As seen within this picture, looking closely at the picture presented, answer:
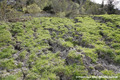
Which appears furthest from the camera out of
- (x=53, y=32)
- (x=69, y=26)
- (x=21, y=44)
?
(x=69, y=26)

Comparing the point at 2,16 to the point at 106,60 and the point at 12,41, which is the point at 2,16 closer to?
the point at 12,41

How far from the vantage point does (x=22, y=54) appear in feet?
22.9

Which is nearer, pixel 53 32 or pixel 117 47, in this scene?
pixel 117 47

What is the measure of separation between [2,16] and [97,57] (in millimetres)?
14572

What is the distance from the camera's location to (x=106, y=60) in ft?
21.0

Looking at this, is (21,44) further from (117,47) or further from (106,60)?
(117,47)

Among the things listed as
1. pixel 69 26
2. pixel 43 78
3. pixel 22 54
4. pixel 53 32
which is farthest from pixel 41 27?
pixel 43 78

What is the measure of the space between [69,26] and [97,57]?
642 cm

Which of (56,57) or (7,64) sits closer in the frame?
(7,64)

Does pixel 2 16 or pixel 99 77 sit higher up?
pixel 2 16

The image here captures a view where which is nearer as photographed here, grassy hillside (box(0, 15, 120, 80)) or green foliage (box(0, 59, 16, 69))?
grassy hillside (box(0, 15, 120, 80))

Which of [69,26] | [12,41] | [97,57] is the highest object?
[69,26]

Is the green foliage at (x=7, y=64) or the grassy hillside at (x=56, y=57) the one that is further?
the green foliage at (x=7, y=64)

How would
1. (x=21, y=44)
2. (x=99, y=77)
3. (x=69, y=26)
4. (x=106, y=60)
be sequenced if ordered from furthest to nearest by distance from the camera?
(x=69, y=26)
(x=21, y=44)
(x=106, y=60)
(x=99, y=77)
